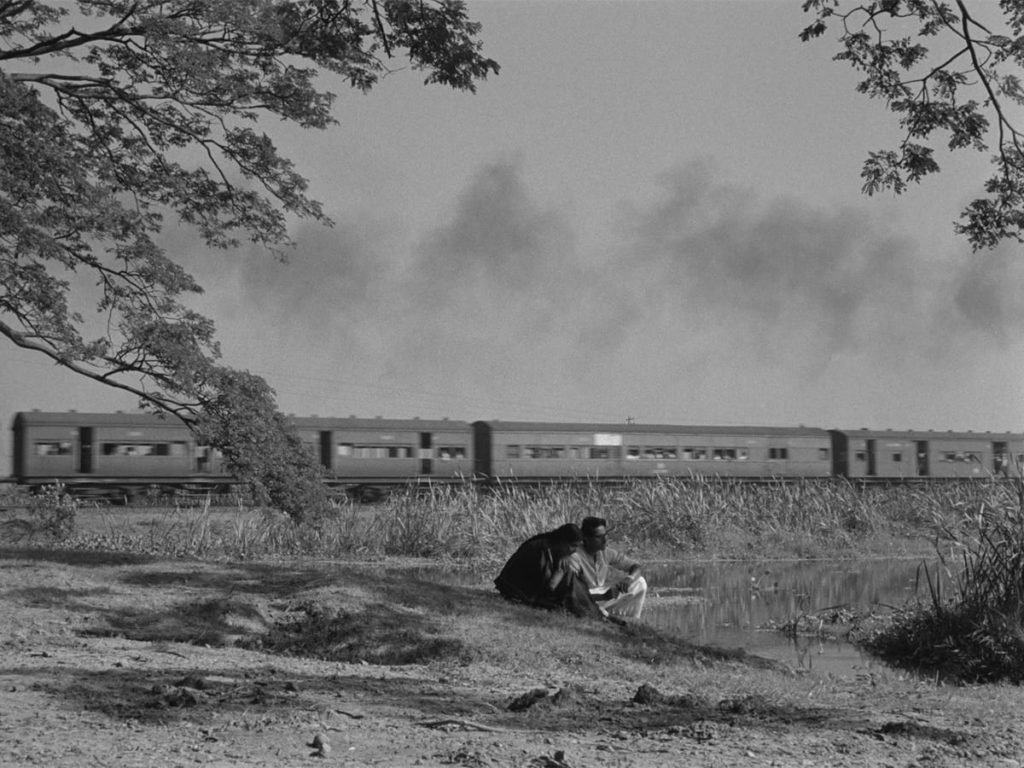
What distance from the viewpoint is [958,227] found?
42.5 feet

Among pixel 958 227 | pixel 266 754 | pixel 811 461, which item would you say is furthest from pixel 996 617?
pixel 811 461

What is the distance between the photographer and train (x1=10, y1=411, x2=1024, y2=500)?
108 feet

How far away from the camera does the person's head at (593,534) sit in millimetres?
10758

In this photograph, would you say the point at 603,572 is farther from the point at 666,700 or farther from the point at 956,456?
the point at 956,456

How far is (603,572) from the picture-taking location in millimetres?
11367

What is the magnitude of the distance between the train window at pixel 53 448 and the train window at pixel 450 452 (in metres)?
10.4

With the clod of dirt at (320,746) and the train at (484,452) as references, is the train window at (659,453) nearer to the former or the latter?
the train at (484,452)

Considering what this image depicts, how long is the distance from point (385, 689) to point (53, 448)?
2782 cm

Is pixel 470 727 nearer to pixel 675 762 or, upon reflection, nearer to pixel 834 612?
pixel 675 762

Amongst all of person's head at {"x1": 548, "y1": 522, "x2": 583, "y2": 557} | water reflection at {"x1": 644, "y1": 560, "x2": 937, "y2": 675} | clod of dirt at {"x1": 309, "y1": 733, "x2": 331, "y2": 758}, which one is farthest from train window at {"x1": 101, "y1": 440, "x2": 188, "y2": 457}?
clod of dirt at {"x1": 309, "y1": 733, "x2": 331, "y2": 758}

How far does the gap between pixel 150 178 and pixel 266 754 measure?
12779 millimetres

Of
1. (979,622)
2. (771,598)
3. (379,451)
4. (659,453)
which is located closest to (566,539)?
(979,622)

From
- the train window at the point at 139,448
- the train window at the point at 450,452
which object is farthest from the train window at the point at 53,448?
the train window at the point at 450,452

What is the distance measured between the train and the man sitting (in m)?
16.0
